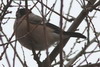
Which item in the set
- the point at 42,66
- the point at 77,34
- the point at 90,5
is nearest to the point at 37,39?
the point at 77,34

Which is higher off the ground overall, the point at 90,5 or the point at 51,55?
the point at 90,5

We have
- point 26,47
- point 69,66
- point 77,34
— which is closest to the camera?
point 69,66

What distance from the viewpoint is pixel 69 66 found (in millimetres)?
2502

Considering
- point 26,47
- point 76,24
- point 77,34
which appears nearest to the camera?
point 76,24

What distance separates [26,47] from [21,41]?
0.13 m

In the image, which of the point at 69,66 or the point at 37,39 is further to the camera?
the point at 37,39

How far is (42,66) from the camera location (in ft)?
8.71

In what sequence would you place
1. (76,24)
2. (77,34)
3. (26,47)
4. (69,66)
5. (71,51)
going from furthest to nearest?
(26,47), (77,34), (71,51), (76,24), (69,66)

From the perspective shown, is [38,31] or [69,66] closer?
[69,66]

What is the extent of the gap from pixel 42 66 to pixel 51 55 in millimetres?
244

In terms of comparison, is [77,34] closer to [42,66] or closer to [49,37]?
[49,37]

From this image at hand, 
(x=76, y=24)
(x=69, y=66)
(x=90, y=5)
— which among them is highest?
(x=90, y=5)

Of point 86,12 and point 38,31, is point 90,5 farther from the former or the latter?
point 38,31

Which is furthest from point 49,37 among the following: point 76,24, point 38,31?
point 76,24
